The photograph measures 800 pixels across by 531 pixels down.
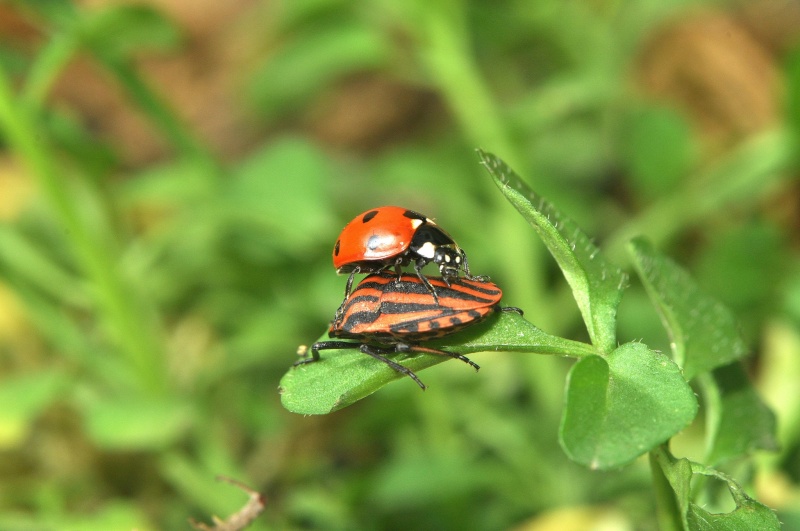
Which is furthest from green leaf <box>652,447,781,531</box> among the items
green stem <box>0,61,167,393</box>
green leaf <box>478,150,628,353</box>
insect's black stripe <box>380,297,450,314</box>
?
green stem <box>0,61,167,393</box>

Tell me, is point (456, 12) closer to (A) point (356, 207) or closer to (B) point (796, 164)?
(A) point (356, 207)

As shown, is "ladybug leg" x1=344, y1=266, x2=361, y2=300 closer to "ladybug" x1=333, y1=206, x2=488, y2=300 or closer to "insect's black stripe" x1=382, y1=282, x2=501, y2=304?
"ladybug" x1=333, y1=206, x2=488, y2=300

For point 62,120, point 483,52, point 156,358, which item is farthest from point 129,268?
point 483,52

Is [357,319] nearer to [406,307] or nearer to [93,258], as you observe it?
[406,307]

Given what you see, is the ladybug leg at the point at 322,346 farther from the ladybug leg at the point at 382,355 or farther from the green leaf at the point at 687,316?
the green leaf at the point at 687,316

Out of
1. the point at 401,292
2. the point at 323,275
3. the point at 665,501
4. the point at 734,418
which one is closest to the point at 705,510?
the point at 665,501

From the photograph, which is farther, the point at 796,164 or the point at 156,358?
the point at 796,164
